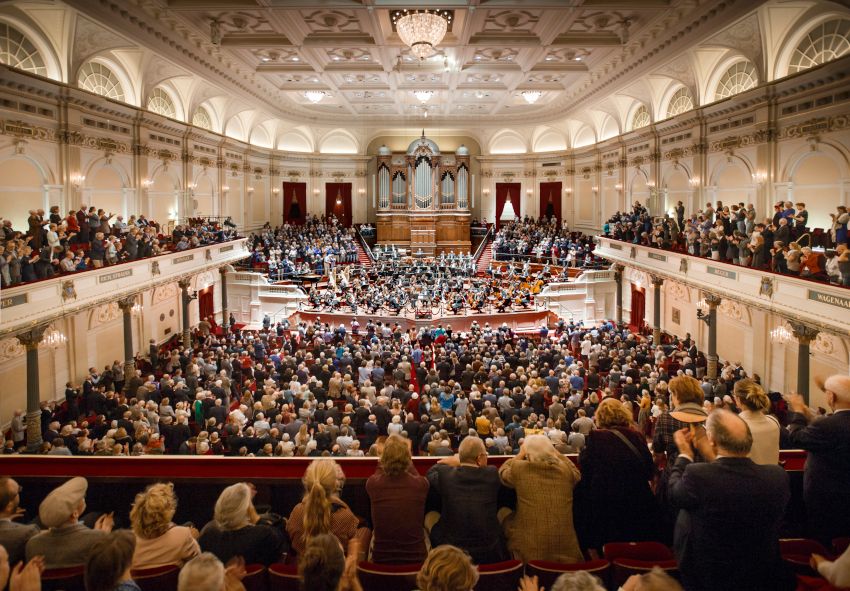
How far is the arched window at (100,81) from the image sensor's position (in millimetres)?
16094

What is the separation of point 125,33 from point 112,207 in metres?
5.59

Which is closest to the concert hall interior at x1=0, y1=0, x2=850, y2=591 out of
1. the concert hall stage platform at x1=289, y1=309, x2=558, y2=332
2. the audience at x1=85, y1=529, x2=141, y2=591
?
the audience at x1=85, y1=529, x2=141, y2=591

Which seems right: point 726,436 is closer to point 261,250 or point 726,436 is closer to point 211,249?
point 211,249

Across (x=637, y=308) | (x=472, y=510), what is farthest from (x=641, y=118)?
(x=472, y=510)

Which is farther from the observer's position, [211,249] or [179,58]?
[211,249]

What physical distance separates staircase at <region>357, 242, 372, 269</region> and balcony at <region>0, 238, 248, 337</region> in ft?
32.4

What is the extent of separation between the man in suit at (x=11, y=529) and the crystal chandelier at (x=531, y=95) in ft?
84.5

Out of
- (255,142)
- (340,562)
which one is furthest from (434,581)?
(255,142)

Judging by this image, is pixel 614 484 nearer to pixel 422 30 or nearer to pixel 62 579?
pixel 62 579

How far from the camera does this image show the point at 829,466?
→ 344cm

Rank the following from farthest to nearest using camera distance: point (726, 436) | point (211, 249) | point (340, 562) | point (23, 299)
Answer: point (211, 249) → point (23, 299) → point (726, 436) → point (340, 562)

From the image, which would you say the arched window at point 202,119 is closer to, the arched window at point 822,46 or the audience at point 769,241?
the audience at point 769,241

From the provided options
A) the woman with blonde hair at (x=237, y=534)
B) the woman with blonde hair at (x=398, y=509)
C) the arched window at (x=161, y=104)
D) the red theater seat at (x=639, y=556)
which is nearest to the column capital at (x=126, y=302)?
the arched window at (x=161, y=104)

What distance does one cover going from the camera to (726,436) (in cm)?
291
